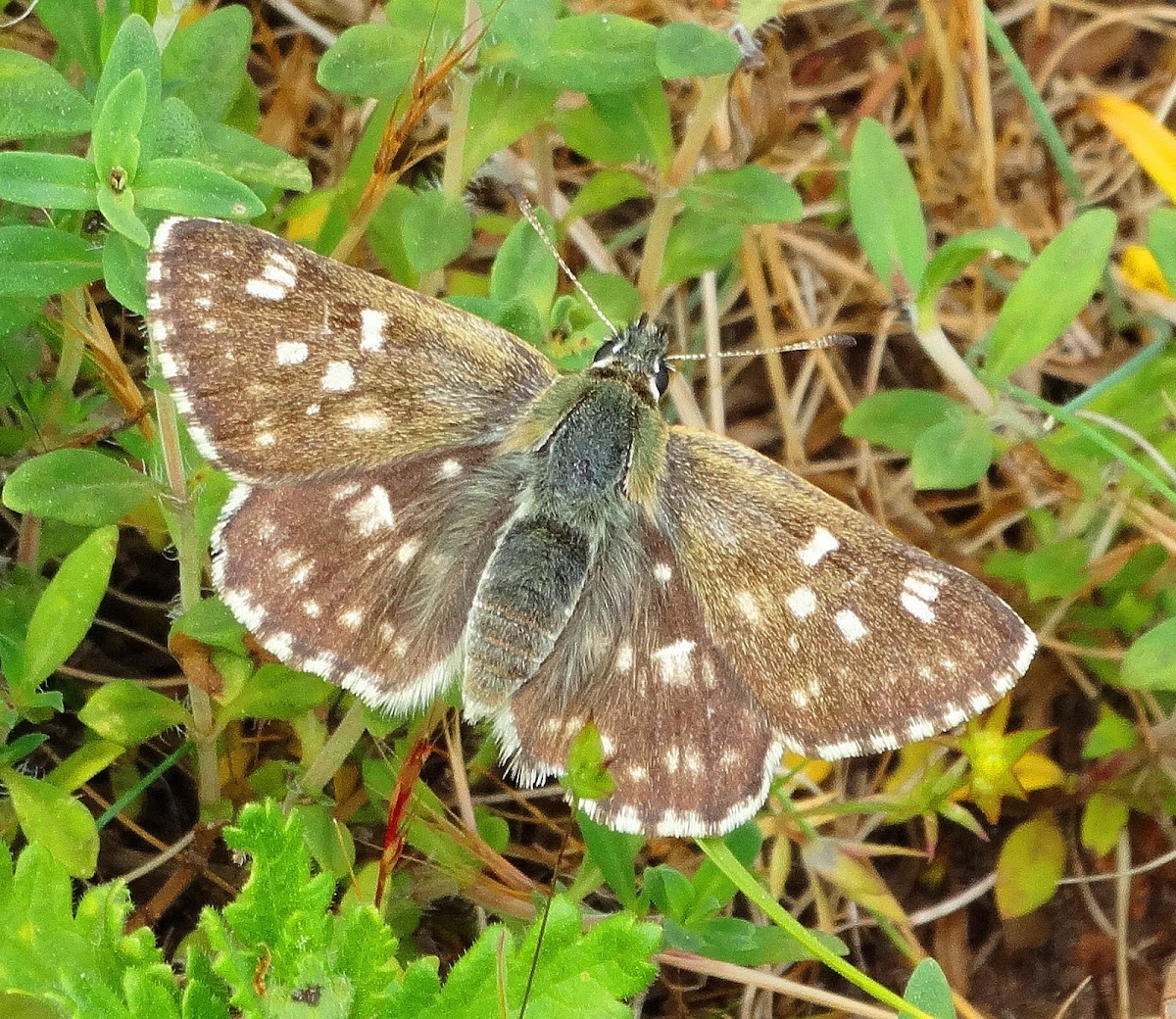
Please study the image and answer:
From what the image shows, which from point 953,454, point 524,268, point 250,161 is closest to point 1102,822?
point 953,454

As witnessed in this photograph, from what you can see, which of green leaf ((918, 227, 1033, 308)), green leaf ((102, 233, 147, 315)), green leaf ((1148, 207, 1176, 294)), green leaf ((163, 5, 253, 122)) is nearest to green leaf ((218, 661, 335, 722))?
→ green leaf ((102, 233, 147, 315))

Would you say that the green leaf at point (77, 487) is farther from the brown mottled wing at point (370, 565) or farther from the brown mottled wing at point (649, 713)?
Result: the brown mottled wing at point (649, 713)

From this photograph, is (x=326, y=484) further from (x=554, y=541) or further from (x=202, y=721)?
(x=202, y=721)

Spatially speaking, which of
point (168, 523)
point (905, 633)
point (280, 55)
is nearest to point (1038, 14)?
point (280, 55)

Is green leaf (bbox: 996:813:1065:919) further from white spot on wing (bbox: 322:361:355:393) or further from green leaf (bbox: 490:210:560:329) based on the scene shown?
white spot on wing (bbox: 322:361:355:393)

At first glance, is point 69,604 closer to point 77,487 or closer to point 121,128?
point 77,487
